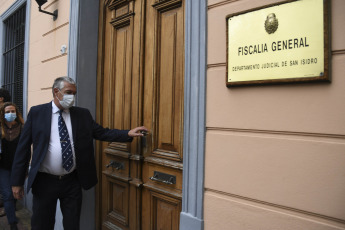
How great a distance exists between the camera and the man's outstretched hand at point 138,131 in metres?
2.47

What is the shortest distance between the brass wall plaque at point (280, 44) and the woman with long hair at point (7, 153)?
3.10 meters

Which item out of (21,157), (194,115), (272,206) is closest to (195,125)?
(194,115)

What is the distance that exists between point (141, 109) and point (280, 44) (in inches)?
58.7

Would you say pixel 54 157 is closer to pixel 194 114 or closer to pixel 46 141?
pixel 46 141

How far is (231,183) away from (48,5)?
12.4 feet

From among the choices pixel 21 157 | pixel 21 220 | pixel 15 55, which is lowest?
pixel 21 220

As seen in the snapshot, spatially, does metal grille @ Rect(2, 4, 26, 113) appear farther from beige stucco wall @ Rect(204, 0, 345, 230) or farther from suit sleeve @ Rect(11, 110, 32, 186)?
beige stucco wall @ Rect(204, 0, 345, 230)

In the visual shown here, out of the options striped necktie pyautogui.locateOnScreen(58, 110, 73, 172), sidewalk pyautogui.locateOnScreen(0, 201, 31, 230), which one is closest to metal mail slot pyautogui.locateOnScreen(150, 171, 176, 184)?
striped necktie pyautogui.locateOnScreen(58, 110, 73, 172)

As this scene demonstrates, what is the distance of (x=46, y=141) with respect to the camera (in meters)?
2.39

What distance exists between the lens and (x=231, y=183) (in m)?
1.76

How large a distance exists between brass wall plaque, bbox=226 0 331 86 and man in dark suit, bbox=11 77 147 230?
1.18 metres

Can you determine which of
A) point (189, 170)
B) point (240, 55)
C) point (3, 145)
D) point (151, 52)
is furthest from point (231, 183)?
point (3, 145)

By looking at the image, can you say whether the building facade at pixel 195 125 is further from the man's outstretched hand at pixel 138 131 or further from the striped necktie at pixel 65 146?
the striped necktie at pixel 65 146

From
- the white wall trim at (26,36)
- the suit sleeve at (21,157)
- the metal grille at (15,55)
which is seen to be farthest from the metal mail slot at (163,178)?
the metal grille at (15,55)
